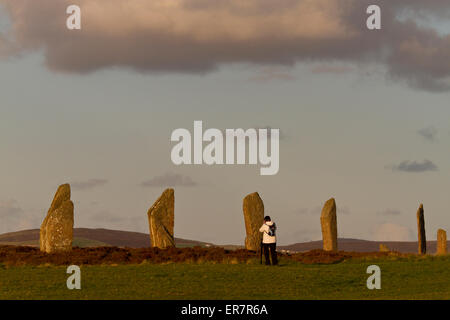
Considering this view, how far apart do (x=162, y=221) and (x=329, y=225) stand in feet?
31.4

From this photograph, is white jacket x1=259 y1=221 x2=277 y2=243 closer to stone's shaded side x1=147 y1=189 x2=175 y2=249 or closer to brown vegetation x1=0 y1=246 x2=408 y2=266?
brown vegetation x1=0 y1=246 x2=408 y2=266

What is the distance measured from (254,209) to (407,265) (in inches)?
381

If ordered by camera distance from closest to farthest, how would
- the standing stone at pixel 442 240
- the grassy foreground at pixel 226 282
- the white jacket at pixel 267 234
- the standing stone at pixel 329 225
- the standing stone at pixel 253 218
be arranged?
the grassy foreground at pixel 226 282 → the white jacket at pixel 267 234 → the standing stone at pixel 253 218 → the standing stone at pixel 329 225 → the standing stone at pixel 442 240

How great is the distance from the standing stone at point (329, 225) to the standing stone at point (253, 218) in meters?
4.05

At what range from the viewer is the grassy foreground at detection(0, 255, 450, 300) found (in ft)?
79.3

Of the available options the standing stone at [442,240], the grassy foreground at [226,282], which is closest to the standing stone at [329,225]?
the standing stone at [442,240]

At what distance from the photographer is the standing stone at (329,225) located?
1641 inches

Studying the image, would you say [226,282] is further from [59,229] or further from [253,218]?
[59,229]

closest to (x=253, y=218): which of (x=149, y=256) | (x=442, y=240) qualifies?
(x=149, y=256)

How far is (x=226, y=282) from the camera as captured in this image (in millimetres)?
26578

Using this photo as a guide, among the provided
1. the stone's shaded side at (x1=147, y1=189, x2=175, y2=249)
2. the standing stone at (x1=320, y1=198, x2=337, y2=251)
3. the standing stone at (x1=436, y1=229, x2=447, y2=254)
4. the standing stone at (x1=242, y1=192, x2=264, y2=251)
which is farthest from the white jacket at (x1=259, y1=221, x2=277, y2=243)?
the standing stone at (x1=436, y1=229, x2=447, y2=254)

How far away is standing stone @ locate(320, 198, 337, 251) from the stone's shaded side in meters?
8.71

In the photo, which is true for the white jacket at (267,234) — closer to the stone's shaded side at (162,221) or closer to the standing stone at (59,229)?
the stone's shaded side at (162,221)
